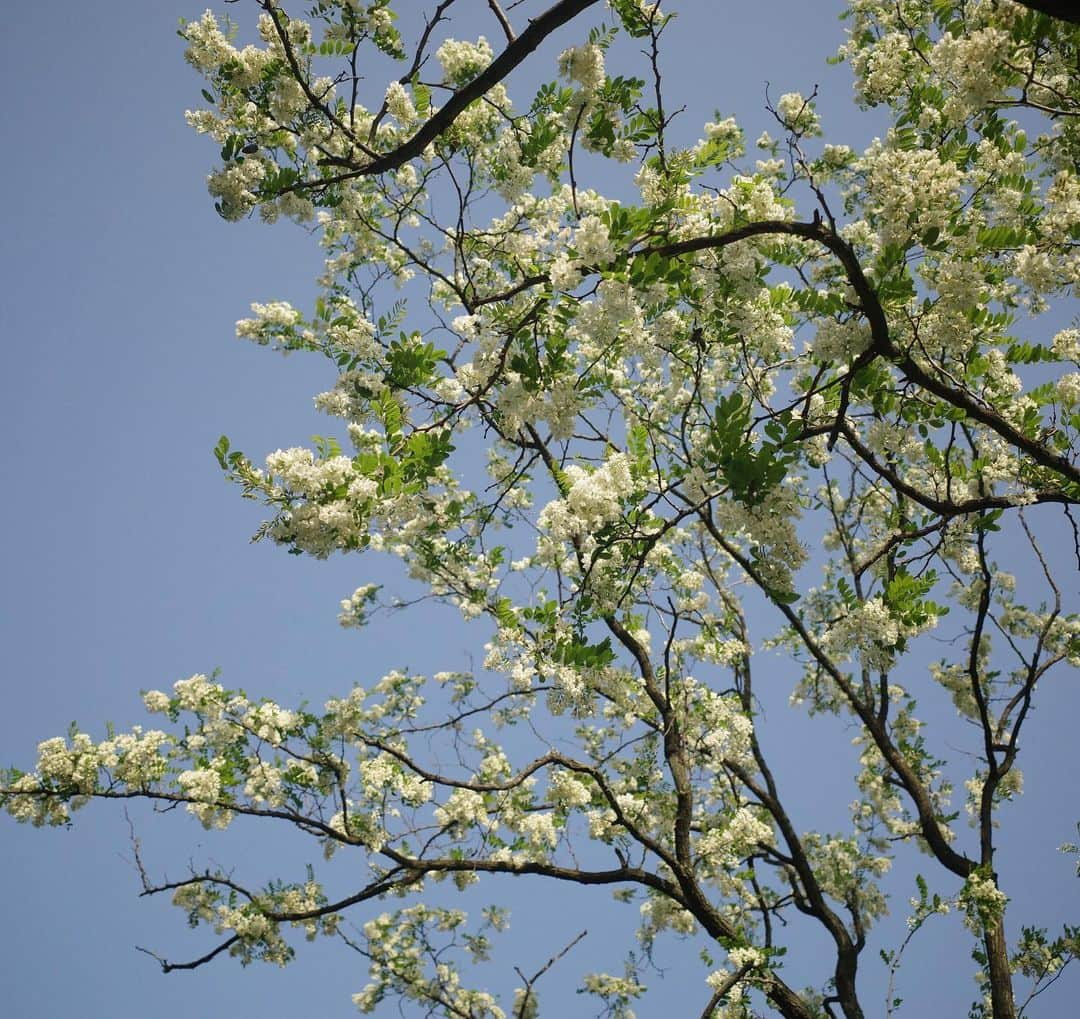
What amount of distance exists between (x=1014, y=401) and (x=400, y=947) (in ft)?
27.1

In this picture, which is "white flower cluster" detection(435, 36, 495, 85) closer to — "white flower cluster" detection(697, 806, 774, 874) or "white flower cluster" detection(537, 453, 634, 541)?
"white flower cluster" detection(537, 453, 634, 541)

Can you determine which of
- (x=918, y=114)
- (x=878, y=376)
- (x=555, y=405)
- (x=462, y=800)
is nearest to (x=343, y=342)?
(x=555, y=405)

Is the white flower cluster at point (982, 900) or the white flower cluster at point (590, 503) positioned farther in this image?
the white flower cluster at point (982, 900)

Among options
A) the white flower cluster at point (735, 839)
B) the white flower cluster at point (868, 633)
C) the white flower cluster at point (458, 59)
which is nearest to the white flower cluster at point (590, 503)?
the white flower cluster at point (868, 633)

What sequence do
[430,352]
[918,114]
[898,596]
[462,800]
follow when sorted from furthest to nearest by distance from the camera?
1. [462,800]
2. [918,114]
3. [430,352]
4. [898,596]

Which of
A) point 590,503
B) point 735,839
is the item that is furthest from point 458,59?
point 735,839

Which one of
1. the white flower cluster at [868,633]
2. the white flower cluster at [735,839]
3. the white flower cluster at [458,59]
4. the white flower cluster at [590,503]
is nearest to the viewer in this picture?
the white flower cluster at [868,633]

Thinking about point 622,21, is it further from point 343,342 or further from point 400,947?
point 400,947

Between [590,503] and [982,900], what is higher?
[590,503]

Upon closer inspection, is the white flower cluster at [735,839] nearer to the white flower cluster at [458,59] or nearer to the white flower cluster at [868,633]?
the white flower cluster at [868,633]

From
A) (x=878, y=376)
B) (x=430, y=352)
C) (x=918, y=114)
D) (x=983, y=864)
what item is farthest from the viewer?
(x=983, y=864)

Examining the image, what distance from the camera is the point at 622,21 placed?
470cm

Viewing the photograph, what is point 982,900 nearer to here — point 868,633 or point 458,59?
point 868,633

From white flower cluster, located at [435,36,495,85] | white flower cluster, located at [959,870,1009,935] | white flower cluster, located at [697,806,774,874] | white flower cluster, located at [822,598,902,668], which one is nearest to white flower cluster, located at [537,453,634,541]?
white flower cluster, located at [822,598,902,668]
